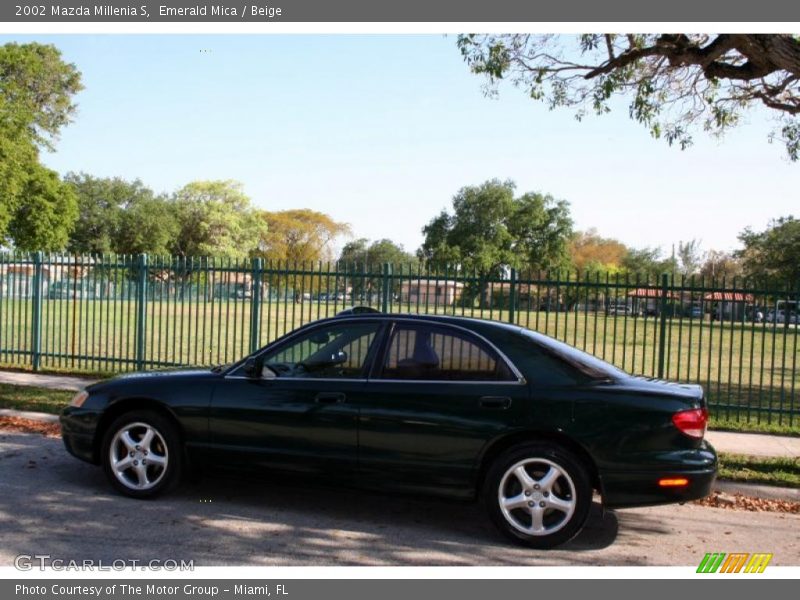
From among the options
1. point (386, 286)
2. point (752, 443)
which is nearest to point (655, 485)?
point (752, 443)

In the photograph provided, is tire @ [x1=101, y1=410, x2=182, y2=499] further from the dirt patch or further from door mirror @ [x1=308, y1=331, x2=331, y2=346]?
the dirt patch

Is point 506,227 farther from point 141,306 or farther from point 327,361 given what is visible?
point 327,361

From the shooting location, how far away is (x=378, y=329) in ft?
20.0

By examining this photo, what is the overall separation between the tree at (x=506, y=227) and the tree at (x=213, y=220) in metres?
22.9

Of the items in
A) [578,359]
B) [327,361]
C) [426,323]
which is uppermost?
[426,323]

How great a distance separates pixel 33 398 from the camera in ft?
35.9

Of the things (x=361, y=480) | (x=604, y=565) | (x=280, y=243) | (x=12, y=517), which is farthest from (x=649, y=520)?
(x=280, y=243)

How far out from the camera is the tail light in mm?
5344

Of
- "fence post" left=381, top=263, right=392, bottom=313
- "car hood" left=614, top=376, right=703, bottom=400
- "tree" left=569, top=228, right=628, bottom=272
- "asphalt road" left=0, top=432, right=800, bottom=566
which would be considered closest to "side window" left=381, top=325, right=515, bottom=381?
"car hood" left=614, top=376, right=703, bottom=400

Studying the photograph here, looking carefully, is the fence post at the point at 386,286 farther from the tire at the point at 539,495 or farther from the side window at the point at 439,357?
the tire at the point at 539,495

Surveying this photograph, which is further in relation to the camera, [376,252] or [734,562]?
[376,252]

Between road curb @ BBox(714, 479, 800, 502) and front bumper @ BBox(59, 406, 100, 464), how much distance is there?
5.78 m

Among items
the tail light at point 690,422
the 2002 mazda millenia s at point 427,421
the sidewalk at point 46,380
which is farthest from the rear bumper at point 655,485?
the sidewalk at point 46,380

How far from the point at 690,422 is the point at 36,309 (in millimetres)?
12265
